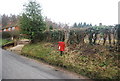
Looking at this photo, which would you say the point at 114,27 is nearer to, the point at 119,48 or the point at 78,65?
the point at 119,48

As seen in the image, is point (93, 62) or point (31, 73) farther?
point (93, 62)

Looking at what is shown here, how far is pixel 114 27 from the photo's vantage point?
5953 mm

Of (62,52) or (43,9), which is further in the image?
(43,9)

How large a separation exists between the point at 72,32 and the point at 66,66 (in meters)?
3.56

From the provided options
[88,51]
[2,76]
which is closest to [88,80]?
[88,51]

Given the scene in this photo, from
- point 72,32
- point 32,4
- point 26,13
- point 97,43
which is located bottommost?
point 97,43

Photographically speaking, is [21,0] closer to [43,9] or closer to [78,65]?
[43,9]

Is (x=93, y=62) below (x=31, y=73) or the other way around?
the other way around

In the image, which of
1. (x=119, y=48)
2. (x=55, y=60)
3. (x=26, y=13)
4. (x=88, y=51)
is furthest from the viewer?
(x=26, y=13)

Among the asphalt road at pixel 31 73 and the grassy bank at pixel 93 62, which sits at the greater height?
the grassy bank at pixel 93 62

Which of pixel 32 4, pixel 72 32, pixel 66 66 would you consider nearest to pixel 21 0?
pixel 32 4

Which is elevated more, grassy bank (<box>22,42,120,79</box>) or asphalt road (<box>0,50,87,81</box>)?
grassy bank (<box>22,42,120,79</box>)

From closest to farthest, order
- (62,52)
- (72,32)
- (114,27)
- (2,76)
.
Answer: (2,76)
(114,27)
(62,52)
(72,32)

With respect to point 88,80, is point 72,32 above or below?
above
